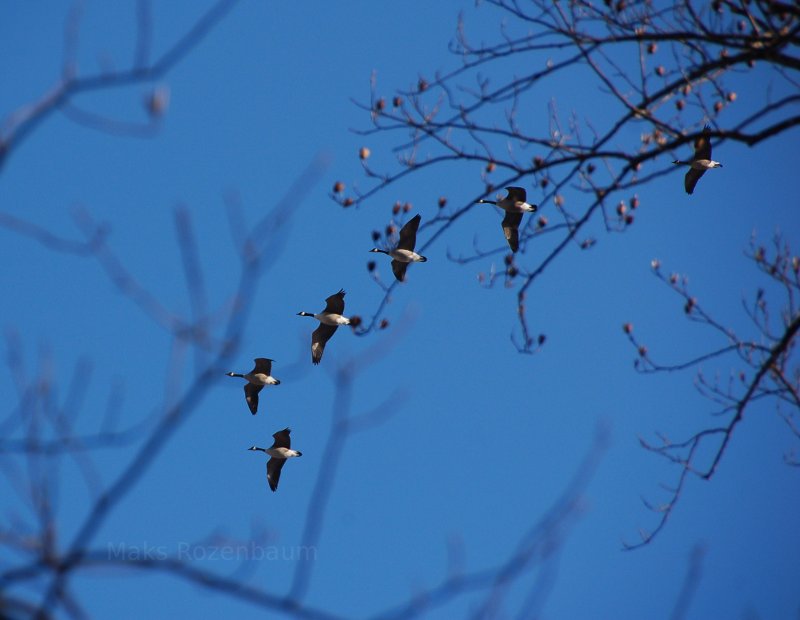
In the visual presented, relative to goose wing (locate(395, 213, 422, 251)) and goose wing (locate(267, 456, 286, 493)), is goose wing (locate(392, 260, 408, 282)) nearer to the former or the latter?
goose wing (locate(395, 213, 422, 251))

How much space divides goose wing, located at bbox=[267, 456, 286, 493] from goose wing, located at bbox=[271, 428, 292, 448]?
0.17m

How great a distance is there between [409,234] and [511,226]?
105 cm

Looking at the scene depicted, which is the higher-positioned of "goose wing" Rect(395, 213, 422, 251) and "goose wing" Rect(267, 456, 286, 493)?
"goose wing" Rect(395, 213, 422, 251)

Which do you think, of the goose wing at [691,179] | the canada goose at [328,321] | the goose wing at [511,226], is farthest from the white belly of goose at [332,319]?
the goose wing at [691,179]

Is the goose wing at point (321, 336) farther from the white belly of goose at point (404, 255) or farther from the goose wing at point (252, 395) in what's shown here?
the white belly of goose at point (404, 255)

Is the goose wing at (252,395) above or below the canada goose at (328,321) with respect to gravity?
below

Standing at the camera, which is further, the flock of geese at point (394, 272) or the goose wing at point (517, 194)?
the goose wing at point (517, 194)

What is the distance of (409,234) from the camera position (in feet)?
28.8

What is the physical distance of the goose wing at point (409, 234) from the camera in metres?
8.73

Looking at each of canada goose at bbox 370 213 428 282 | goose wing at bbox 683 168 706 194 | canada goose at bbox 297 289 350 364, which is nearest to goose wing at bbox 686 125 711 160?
goose wing at bbox 683 168 706 194

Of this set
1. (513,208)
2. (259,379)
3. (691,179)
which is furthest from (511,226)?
(259,379)

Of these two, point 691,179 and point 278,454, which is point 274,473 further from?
point 691,179

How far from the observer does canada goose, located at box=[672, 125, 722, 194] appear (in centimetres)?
643

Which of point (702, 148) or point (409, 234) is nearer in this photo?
point (702, 148)
